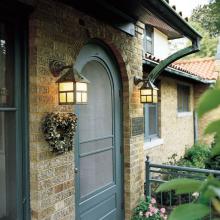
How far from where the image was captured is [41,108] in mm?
3016

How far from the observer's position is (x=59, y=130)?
125 inches

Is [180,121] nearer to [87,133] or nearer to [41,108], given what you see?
[87,133]

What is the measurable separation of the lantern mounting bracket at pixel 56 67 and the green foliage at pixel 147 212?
2402 millimetres

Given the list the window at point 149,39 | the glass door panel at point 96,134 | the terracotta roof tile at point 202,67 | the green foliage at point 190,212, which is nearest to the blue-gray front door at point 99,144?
the glass door panel at point 96,134

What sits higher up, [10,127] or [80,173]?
[10,127]

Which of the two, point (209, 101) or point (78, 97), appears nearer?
point (209, 101)

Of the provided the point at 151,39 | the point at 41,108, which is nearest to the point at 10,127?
the point at 41,108

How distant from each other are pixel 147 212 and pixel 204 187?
418 cm

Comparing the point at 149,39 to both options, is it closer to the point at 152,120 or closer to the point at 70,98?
the point at 152,120

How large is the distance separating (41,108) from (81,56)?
1.00 metres

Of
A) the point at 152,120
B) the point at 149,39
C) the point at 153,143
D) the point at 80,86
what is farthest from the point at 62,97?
the point at 149,39

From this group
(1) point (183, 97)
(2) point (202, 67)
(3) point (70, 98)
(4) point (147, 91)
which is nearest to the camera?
(3) point (70, 98)

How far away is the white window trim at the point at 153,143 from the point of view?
25.1ft

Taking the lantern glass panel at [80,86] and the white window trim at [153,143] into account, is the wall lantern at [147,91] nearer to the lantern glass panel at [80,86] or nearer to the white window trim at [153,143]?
the lantern glass panel at [80,86]
